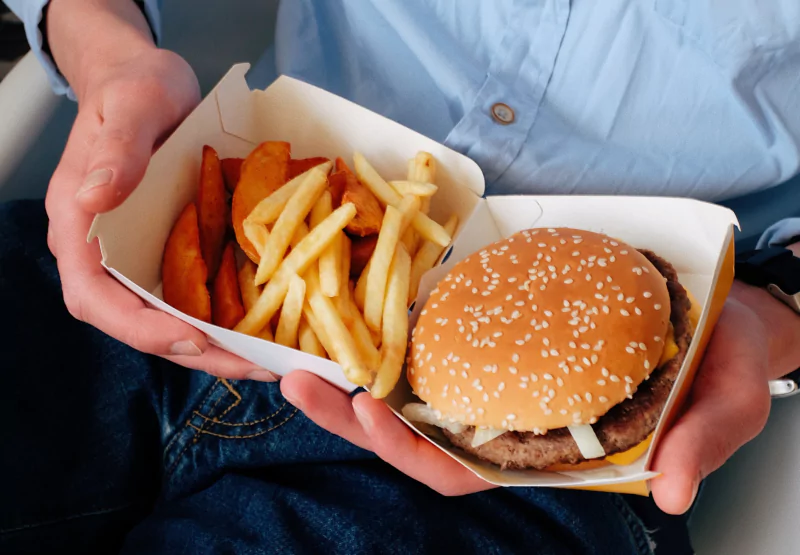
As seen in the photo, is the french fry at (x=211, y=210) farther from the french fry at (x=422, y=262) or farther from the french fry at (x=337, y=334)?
the french fry at (x=422, y=262)

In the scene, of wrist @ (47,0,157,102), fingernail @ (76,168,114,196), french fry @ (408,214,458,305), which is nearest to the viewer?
fingernail @ (76,168,114,196)

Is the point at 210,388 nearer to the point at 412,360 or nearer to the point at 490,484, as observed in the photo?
the point at 412,360

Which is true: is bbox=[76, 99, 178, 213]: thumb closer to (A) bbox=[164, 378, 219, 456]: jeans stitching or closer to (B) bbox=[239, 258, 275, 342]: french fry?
(B) bbox=[239, 258, 275, 342]: french fry

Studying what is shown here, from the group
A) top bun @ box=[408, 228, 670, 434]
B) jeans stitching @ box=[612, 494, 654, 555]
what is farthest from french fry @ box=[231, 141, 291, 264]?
jeans stitching @ box=[612, 494, 654, 555]

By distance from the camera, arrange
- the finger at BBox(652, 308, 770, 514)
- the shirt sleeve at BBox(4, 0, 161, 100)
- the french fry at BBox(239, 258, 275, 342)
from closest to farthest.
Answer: the finger at BBox(652, 308, 770, 514)
the french fry at BBox(239, 258, 275, 342)
the shirt sleeve at BBox(4, 0, 161, 100)

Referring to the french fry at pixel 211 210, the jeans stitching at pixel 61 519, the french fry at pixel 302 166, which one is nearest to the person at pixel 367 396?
the jeans stitching at pixel 61 519

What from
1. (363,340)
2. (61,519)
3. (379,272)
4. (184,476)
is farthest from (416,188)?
(61,519)

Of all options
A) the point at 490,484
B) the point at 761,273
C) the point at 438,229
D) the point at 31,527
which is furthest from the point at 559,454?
the point at 31,527
